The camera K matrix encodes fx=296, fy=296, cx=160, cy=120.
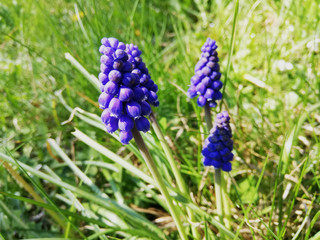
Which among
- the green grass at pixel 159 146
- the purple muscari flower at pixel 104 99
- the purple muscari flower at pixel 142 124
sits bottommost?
the green grass at pixel 159 146

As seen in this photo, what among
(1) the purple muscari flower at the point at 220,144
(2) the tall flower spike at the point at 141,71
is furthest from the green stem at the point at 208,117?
(2) the tall flower spike at the point at 141,71

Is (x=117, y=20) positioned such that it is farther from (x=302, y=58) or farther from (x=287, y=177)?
(x=287, y=177)

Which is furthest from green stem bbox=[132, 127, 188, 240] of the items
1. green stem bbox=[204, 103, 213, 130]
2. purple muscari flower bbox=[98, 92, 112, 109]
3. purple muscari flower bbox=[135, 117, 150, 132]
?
green stem bbox=[204, 103, 213, 130]

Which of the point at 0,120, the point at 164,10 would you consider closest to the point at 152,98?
the point at 0,120

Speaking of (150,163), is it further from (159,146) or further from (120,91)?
(159,146)

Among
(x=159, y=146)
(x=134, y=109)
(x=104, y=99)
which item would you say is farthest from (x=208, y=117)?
(x=104, y=99)

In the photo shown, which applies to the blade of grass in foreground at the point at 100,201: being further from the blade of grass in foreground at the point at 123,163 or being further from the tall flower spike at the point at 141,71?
the tall flower spike at the point at 141,71
